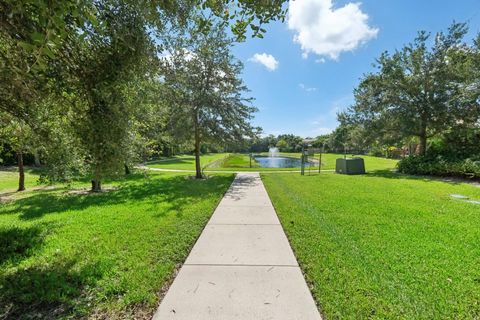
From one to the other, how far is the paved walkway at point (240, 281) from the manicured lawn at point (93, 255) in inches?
10.0

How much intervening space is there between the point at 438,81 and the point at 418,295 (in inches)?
569

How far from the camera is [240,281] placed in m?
2.79

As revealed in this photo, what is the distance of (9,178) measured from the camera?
50.8 feet

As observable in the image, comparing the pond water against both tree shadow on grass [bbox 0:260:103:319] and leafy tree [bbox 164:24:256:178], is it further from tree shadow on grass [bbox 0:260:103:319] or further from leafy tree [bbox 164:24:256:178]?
tree shadow on grass [bbox 0:260:103:319]

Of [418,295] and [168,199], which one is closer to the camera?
[418,295]

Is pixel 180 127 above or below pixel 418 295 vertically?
above

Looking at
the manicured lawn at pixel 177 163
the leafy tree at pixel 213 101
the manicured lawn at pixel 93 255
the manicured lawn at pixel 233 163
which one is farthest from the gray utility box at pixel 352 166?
the manicured lawn at pixel 177 163

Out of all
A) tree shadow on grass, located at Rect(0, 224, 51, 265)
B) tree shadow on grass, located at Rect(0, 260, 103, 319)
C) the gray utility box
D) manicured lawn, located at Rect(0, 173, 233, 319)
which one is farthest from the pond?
tree shadow on grass, located at Rect(0, 260, 103, 319)

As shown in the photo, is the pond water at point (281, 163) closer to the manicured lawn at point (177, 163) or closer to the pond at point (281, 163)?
the pond at point (281, 163)

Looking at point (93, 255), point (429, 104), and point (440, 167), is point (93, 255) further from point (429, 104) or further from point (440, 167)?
point (429, 104)

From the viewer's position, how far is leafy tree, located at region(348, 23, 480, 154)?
12.3 meters

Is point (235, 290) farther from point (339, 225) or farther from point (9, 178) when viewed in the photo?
point (9, 178)

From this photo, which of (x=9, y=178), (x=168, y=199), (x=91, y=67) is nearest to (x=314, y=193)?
(x=168, y=199)

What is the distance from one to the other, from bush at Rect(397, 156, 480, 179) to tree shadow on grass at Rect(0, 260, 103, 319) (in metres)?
13.1
